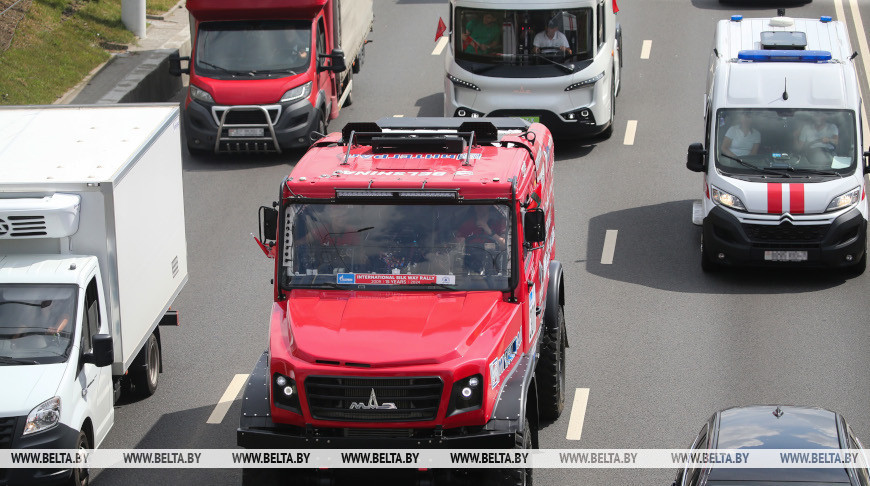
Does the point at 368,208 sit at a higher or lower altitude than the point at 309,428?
higher

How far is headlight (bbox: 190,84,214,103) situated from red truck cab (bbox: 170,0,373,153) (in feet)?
0.06

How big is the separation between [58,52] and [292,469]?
1867 centimetres

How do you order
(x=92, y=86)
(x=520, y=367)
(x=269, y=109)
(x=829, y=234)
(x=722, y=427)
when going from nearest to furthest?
(x=722, y=427) → (x=520, y=367) → (x=829, y=234) → (x=269, y=109) → (x=92, y=86)

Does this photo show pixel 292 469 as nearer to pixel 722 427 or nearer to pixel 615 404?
pixel 722 427

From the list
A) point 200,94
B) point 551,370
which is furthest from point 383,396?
point 200,94

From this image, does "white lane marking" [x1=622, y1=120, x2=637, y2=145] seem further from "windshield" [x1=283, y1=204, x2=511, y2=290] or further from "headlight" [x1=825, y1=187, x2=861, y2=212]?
"windshield" [x1=283, y1=204, x2=511, y2=290]

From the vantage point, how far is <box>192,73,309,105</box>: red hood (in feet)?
74.9

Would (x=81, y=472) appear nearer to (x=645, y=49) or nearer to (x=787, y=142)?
(x=787, y=142)

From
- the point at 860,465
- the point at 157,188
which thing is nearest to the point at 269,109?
the point at 157,188

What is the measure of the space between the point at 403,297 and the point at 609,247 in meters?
8.76

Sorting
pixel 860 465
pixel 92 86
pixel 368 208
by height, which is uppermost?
pixel 368 208

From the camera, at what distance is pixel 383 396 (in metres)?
9.91

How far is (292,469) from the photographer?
10.0 m

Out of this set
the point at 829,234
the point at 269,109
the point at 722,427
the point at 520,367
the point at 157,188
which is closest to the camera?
the point at 722,427
